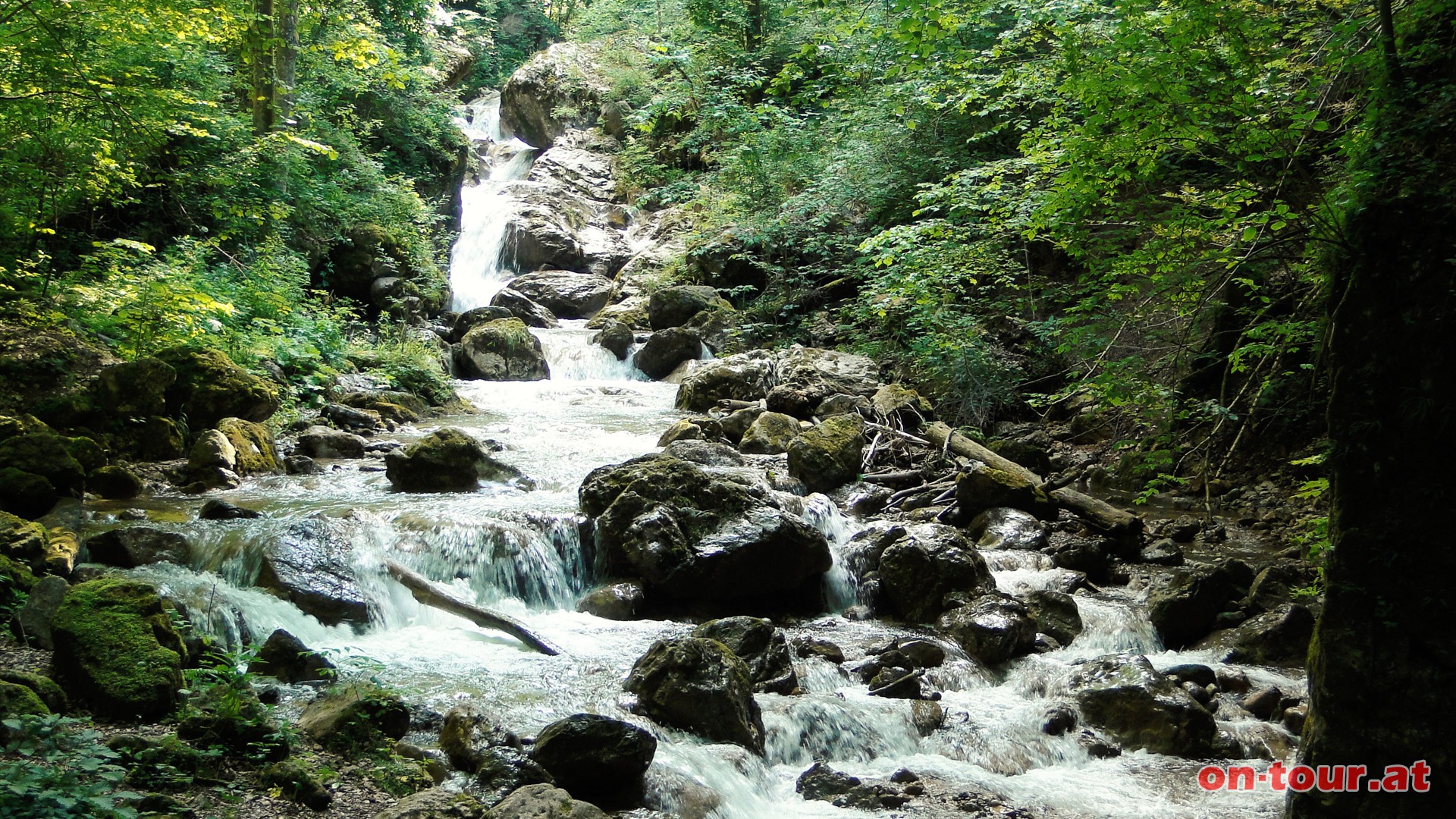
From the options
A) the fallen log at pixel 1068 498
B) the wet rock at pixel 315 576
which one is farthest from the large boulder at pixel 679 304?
the wet rock at pixel 315 576

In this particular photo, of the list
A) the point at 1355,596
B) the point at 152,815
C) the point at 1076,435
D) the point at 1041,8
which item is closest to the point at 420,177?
the point at 1041,8

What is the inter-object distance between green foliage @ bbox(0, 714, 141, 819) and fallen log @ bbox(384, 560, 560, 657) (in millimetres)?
2878

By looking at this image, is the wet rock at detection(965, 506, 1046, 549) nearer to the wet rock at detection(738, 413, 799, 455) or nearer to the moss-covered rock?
the wet rock at detection(738, 413, 799, 455)

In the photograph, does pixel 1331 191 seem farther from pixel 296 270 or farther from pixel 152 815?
pixel 296 270

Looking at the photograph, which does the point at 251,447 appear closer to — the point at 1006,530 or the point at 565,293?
the point at 1006,530

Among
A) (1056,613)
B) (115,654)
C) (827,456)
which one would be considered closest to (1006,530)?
(1056,613)

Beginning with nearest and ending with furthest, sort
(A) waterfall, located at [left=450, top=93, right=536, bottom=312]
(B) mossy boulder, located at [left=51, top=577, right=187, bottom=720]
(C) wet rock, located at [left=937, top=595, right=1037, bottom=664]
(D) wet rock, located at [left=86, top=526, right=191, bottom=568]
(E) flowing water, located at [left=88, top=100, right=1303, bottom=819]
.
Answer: (B) mossy boulder, located at [left=51, top=577, right=187, bottom=720] < (E) flowing water, located at [left=88, top=100, right=1303, bottom=819] < (D) wet rock, located at [left=86, top=526, right=191, bottom=568] < (C) wet rock, located at [left=937, top=595, right=1037, bottom=664] < (A) waterfall, located at [left=450, top=93, right=536, bottom=312]

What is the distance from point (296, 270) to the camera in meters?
13.7

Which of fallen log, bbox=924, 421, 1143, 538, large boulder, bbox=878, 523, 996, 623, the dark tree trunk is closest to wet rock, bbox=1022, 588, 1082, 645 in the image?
large boulder, bbox=878, 523, 996, 623

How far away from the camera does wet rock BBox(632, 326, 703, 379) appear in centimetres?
1634

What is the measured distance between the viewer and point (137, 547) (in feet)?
20.1

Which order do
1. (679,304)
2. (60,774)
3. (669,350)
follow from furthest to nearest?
1. (679,304)
2. (669,350)
3. (60,774)

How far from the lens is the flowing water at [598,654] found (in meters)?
4.85

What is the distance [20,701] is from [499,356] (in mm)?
12643
